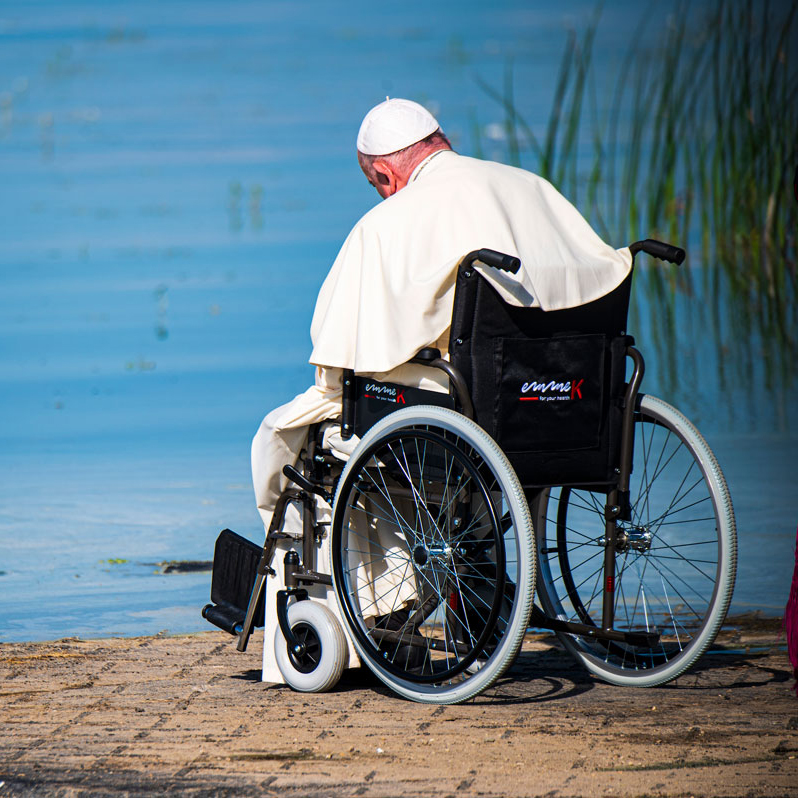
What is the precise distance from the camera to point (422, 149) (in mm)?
3135

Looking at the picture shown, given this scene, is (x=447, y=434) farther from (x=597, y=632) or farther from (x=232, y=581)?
(x=232, y=581)

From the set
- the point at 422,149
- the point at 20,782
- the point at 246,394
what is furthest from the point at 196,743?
the point at 246,394

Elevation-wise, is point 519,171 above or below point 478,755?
above

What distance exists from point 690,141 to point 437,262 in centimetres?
659

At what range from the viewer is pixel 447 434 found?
297 centimetres

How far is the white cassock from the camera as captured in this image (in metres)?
2.84

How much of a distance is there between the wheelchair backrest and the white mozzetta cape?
0.13 feet

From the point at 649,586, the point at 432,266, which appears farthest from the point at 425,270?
the point at 649,586

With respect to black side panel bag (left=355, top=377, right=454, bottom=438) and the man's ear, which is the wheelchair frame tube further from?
the man's ear

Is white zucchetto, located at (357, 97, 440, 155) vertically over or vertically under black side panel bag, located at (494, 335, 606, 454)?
over

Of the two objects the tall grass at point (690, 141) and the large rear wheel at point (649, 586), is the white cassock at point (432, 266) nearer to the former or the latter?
the large rear wheel at point (649, 586)

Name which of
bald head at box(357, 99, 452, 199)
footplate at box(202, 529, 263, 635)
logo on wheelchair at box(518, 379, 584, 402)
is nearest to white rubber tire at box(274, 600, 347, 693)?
footplate at box(202, 529, 263, 635)

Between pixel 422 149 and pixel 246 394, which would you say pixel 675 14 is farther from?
pixel 422 149

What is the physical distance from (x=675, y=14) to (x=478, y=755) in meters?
7.34
